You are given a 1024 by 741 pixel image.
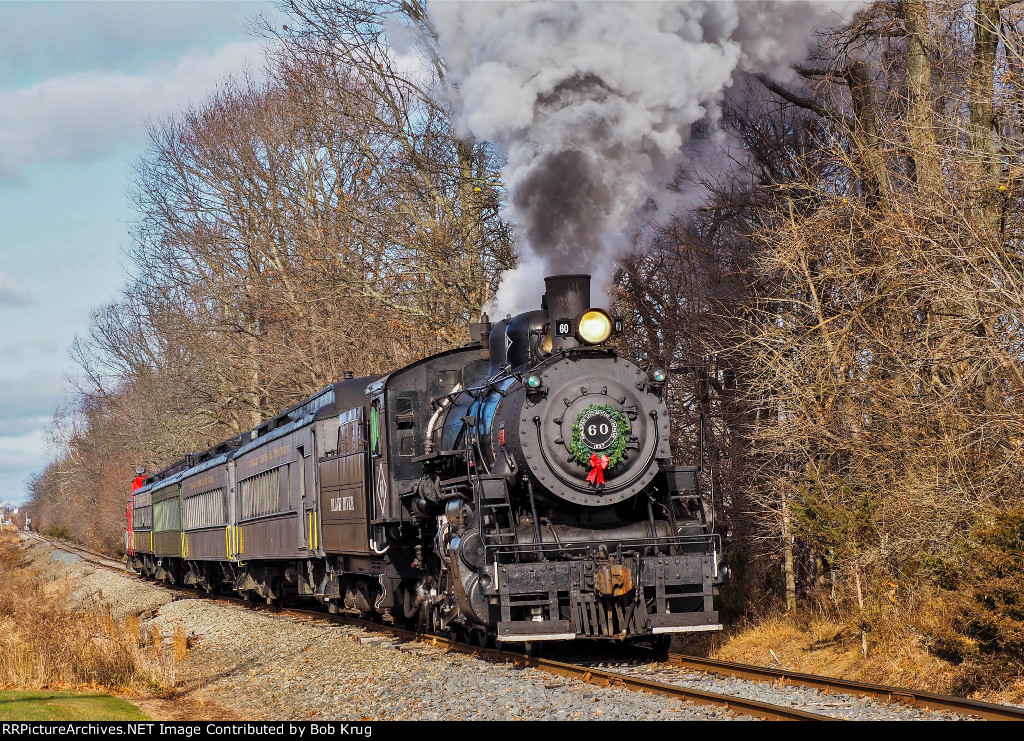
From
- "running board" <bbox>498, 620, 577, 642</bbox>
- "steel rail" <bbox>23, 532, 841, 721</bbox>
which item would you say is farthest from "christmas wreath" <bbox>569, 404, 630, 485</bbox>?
"steel rail" <bbox>23, 532, 841, 721</bbox>

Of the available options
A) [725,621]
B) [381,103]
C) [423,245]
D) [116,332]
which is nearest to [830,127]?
[725,621]

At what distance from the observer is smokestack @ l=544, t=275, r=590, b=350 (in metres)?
10.4

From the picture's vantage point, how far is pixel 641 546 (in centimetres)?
1011

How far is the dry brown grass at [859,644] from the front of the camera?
349 inches

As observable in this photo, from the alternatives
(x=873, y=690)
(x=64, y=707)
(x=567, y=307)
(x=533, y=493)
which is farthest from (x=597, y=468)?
(x=64, y=707)

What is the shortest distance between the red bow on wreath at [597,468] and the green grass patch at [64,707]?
14.5 ft

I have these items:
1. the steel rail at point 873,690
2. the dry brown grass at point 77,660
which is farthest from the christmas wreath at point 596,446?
the dry brown grass at point 77,660

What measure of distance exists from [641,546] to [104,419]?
5544cm

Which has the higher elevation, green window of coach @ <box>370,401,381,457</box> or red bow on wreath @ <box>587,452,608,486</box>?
green window of coach @ <box>370,401,381,457</box>

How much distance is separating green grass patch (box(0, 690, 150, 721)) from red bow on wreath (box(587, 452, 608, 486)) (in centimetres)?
441

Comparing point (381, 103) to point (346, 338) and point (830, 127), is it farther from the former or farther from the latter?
point (830, 127)

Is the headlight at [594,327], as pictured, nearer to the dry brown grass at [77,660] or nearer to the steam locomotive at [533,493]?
the steam locomotive at [533,493]

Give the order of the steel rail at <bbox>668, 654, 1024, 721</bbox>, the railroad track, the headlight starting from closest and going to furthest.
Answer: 1. the steel rail at <bbox>668, 654, 1024, 721</bbox>
2. the railroad track
3. the headlight

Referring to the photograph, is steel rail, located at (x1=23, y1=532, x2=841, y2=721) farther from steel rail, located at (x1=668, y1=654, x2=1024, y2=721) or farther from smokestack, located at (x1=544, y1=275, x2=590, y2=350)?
smokestack, located at (x1=544, y1=275, x2=590, y2=350)
